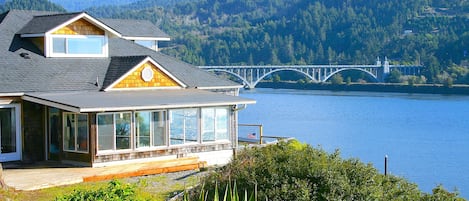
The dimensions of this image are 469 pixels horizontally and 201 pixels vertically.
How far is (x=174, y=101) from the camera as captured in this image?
17828mm

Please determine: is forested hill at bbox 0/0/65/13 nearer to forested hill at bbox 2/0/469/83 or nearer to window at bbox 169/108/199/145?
window at bbox 169/108/199/145

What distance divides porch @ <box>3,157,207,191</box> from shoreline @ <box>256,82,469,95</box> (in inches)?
2944

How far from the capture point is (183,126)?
1839 centimetres

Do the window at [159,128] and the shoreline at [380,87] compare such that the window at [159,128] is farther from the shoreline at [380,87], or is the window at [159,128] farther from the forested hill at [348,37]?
the forested hill at [348,37]

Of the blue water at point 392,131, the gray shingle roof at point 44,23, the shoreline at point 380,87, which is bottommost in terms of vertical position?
the blue water at point 392,131

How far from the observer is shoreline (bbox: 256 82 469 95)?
89375 mm

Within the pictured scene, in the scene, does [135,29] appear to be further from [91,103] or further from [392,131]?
[392,131]

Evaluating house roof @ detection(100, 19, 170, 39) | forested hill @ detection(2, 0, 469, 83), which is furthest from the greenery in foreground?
forested hill @ detection(2, 0, 469, 83)

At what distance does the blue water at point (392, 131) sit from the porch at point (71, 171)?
332 inches

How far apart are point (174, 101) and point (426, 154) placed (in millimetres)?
20787

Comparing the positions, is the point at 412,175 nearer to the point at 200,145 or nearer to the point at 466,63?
the point at 200,145

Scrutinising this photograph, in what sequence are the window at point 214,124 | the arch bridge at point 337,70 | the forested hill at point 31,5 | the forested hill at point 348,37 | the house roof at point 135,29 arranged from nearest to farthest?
the window at point 214,124, the house roof at point 135,29, the forested hill at point 31,5, the arch bridge at point 337,70, the forested hill at point 348,37

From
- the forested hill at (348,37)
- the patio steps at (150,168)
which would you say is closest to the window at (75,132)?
the patio steps at (150,168)

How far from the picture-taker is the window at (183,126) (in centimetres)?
1814
